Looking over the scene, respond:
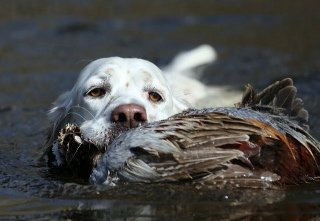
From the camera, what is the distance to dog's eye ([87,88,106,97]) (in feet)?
17.1

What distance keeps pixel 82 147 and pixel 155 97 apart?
809 mm

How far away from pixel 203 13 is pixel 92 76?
6.62 m

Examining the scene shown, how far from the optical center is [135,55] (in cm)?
982

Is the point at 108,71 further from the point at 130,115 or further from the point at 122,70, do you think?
the point at 130,115

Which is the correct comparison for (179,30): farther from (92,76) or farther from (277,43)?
(92,76)

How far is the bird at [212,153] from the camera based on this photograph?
3.86 metres

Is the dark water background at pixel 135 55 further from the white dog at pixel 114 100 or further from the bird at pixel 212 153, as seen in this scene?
the white dog at pixel 114 100

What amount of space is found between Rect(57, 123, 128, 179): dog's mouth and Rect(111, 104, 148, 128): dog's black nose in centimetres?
3

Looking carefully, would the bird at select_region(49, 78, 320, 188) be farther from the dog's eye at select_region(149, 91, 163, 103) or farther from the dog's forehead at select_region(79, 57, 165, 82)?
the dog's forehead at select_region(79, 57, 165, 82)

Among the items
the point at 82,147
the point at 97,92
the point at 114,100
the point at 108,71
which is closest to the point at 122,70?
the point at 108,71

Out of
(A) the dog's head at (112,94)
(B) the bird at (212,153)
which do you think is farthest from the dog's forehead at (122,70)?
(B) the bird at (212,153)

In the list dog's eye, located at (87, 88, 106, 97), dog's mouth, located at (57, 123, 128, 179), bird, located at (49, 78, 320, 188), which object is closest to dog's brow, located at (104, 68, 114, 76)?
dog's eye, located at (87, 88, 106, 97)

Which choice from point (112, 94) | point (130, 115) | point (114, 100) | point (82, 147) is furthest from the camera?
point (112, 94)

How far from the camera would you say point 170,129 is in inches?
155
